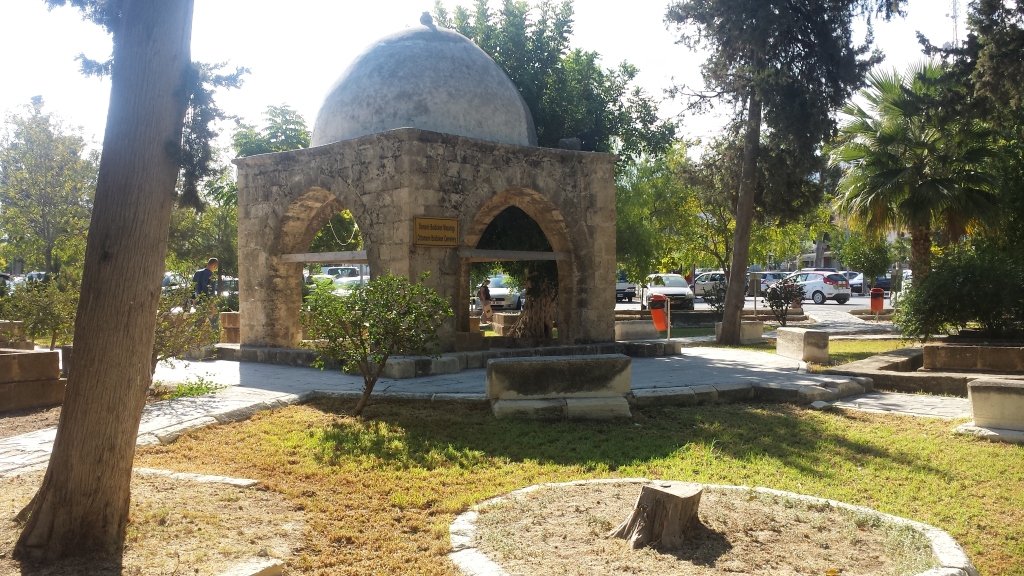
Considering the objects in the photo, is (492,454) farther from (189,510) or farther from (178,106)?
(178,106)

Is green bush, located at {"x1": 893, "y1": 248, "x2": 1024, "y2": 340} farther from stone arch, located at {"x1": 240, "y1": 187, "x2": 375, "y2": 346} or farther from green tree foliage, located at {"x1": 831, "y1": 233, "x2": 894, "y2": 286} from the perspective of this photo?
green tree foliage, located at {"x1": 831, "y1": 233, "x2": 894, "y2": 286}

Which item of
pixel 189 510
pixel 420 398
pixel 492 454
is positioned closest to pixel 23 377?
pixel 420 398

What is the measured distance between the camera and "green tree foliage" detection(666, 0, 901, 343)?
1402 cm

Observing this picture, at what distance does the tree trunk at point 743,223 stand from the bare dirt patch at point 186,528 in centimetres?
1268

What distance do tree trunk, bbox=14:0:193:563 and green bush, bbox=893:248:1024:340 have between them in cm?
1152

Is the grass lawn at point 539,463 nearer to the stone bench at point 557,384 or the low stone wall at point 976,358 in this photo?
the stone bench at point 557,384

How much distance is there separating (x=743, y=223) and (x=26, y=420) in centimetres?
1322

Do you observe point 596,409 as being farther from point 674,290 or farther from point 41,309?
point 674,290

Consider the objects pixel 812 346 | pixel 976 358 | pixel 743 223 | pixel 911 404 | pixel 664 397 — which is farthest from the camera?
pixel 743 223

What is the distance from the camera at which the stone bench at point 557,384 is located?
7535 mm

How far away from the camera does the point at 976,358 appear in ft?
32.5

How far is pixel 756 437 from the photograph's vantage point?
679 centimetres

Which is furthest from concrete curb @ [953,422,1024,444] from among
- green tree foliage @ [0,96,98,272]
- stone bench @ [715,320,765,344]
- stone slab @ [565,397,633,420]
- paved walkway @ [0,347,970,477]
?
green tree foliage @ [0,96,98,272]

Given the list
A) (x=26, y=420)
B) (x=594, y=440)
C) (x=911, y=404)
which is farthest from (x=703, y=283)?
(x=26, y=420)
